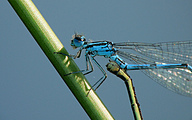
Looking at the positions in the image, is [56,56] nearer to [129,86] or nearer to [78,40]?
[78,40]

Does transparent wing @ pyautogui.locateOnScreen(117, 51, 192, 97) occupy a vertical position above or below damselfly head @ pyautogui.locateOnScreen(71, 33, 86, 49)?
below

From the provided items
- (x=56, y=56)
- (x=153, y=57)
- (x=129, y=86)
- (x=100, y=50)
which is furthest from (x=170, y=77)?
(x=56, y=56)

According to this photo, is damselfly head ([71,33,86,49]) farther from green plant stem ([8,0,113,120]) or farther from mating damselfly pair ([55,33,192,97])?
green plant stem ([8,0,113,120])

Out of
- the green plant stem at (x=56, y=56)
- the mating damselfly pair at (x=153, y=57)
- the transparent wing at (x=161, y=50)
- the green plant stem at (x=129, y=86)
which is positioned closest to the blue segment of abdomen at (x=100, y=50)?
the mating damselfly pair at (x=153, y=57)

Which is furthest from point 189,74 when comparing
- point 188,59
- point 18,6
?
point 18,6

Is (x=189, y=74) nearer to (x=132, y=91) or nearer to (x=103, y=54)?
(x=132, y=91)

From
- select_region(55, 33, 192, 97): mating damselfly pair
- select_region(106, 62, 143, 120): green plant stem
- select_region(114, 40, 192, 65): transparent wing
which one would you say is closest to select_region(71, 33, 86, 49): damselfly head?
select_region(55, 33, 192, 97): mating damselfly pair

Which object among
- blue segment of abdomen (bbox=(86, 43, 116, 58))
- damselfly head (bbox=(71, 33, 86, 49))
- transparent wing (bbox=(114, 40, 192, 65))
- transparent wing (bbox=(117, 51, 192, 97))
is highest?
damselfly head (bbox=(71, 33, 86, 49))

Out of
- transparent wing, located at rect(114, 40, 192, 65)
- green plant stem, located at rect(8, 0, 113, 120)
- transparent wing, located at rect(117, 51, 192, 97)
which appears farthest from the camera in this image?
transparent wing, located at rect(114, 40, 192, 65)
